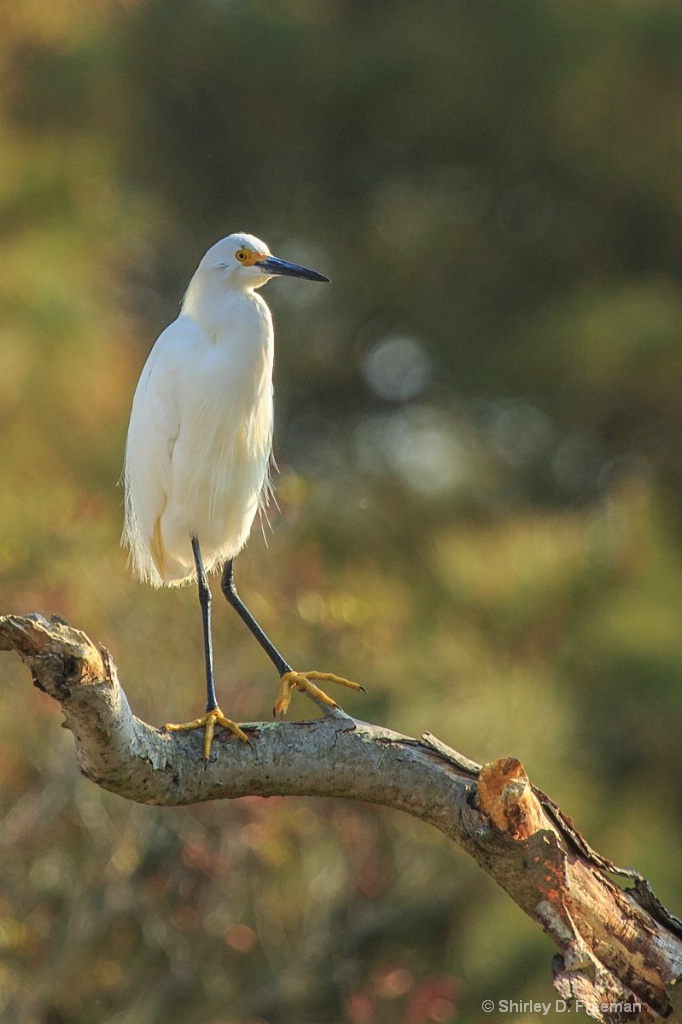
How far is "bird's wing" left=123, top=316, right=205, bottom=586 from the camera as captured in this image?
3260mm

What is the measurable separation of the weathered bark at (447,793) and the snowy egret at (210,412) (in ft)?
2.34

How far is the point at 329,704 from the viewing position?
2.62m

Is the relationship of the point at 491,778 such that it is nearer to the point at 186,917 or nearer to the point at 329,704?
the point at 329,704

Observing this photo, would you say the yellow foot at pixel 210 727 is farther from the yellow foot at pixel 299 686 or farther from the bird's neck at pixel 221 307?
the bird's neck at pixel 221 307

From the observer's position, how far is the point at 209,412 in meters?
3.23

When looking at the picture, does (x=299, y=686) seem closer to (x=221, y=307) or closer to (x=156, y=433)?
(x=156, y=433)

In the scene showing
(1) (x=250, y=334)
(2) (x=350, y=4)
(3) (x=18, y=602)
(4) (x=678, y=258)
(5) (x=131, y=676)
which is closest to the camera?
(1) (x=250, y=334)

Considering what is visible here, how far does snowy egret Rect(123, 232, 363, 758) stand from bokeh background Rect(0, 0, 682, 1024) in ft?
1.28

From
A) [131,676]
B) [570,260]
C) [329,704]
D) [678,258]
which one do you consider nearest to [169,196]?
[570,260]

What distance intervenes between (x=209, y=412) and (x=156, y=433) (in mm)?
144

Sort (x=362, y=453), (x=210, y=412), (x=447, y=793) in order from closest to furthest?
1. (x=447, y=793)
2. (x=210, y=412)
3. (x=362, y=453)

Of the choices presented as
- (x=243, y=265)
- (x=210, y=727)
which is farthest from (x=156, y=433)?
(x=210, y=727)

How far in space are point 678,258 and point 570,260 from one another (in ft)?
2.59

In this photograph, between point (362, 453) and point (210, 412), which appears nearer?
point (210, 412)
